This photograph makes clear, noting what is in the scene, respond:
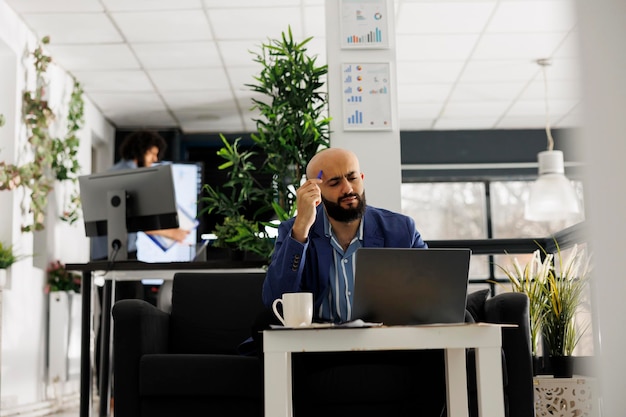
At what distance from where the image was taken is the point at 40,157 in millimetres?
5824

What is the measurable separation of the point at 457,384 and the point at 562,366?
1.36 metres

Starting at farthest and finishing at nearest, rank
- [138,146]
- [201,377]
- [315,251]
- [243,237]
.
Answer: [138,146] → [243,237] → [315,251] → [201,377]

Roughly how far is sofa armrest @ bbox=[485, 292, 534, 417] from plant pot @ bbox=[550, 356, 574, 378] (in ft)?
3.76

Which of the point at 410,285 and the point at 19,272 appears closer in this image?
the point at 410,285

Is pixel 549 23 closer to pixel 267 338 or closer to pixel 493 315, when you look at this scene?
pixel 493 315

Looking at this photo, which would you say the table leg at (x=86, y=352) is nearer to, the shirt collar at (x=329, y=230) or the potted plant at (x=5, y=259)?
the potted plant at (x=5, y=259)

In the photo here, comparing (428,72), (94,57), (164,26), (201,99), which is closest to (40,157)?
(94,57)

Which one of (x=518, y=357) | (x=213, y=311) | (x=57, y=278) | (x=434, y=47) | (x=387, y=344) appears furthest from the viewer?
(x=434, y=47)

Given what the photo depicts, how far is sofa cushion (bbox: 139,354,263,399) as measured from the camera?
7.97ft

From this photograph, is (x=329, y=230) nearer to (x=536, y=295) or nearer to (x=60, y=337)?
(x=536, y=295)

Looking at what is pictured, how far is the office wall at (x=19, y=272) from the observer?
526 centimetres

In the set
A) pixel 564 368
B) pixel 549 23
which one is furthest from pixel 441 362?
pixel 549 23

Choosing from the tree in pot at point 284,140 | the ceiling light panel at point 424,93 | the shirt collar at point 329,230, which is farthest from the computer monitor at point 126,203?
the ceiling light panel at point 424,93

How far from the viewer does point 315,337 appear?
1.79 metres
